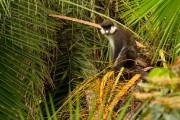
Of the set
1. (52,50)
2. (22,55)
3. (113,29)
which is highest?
(113,29)

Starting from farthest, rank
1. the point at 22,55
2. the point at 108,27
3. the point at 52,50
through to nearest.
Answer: the point at 52,50 → the point at 108,27 → the point at 22,55

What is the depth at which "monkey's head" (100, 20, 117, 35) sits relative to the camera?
16.4 ft

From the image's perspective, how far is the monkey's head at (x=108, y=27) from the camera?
499 cm

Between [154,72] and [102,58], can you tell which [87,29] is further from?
[154,72]

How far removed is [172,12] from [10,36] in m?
2.10

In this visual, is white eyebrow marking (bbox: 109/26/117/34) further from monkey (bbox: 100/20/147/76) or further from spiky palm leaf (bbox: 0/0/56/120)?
spiky palm leaf (bbox: 0/0/56/120)

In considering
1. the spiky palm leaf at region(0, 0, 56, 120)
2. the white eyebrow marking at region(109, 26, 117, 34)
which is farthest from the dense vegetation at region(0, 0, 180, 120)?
Answer: the white eyebrow marking at region(109, 26, 117, 34)

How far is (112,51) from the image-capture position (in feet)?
17.3

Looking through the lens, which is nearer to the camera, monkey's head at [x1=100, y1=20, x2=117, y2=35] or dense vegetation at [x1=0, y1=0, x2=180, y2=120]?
dense vegetation at [x1=0, y1=0, x2=180, y2=120]

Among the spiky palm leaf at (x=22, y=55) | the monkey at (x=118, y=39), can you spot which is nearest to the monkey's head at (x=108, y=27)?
the monkey at (x=118, y=39)

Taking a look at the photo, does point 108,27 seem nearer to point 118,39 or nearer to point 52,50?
point 118,39

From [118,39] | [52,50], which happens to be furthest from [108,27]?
[52,50]

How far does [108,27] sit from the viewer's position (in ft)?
16.6

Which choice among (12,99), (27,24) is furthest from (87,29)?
(12,99)
